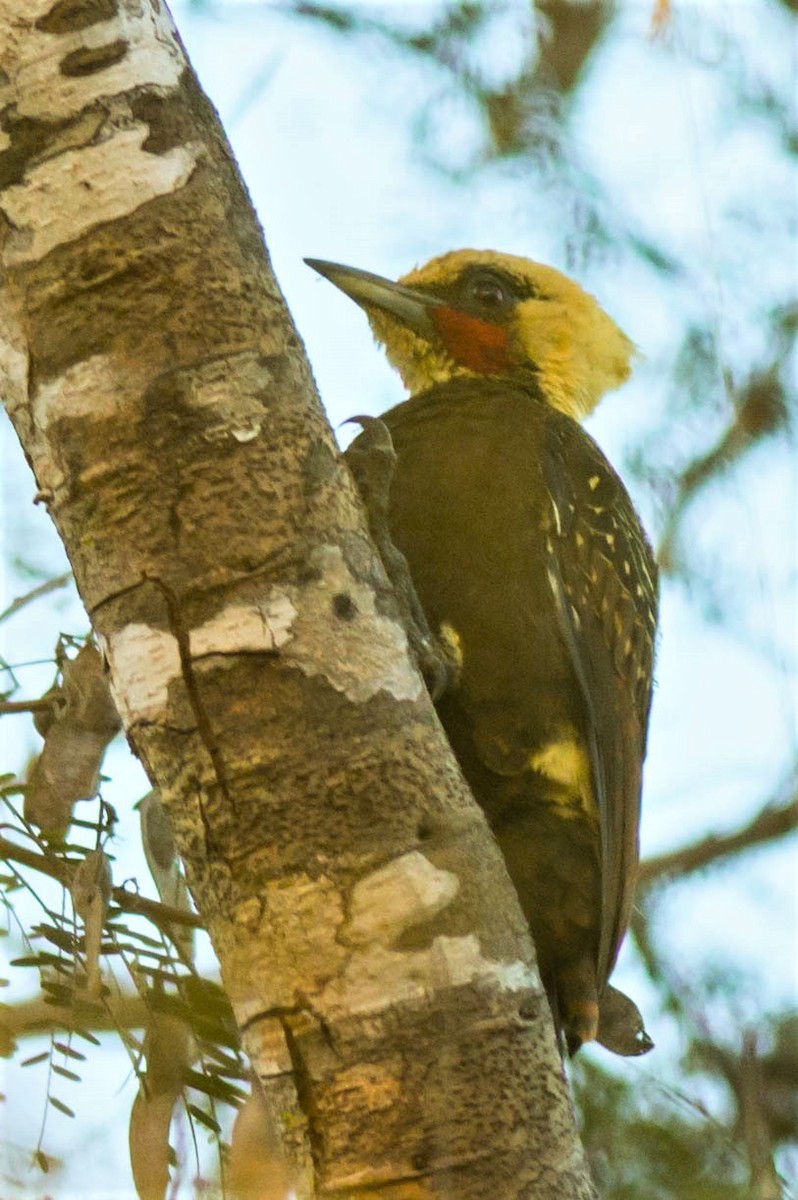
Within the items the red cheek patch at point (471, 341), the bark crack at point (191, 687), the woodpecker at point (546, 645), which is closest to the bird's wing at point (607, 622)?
the woodpecker at point (546, 645)

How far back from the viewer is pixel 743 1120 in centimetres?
182

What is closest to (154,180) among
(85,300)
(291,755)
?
(85,300)

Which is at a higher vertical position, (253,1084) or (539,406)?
(539,406)

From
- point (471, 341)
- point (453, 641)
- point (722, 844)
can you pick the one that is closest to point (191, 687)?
point (453, 641)

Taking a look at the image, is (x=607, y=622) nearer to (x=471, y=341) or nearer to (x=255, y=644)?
(x=471, y=341)

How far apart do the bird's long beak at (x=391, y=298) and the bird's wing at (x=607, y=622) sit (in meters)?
0.54

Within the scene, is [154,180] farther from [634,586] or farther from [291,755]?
[634,586]

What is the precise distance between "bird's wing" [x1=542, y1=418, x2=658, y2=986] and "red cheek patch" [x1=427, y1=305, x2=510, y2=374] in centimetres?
40

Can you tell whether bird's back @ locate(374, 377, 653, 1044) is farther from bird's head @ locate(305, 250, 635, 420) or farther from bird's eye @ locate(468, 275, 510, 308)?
bird's eye @ locate(468, 275, 510, 308)

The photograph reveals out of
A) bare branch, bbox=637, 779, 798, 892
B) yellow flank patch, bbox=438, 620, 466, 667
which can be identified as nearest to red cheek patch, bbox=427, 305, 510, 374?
yellow flank patch, bbox=438, 620, 466, 667

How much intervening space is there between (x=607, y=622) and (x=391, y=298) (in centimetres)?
111

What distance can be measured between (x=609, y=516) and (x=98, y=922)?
5.46 ft

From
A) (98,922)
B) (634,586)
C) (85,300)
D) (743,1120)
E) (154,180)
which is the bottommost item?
(743,1120)

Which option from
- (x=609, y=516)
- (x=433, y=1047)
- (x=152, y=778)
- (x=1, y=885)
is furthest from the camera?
(x=609, y=516)
